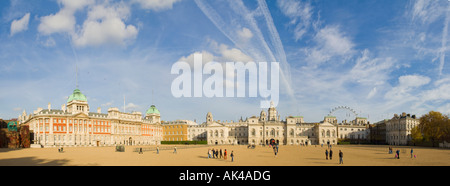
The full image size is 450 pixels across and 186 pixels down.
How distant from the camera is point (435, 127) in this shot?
299 ft

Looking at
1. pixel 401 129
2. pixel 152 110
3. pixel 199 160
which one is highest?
pixel 152 110

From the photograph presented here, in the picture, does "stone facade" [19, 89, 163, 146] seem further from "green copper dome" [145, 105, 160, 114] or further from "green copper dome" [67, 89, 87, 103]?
"green copper dome" [145, 105, 160, 114]

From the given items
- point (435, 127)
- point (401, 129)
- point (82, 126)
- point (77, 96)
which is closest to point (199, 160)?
point (82, 126)

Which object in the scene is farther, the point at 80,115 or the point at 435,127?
the point at 80,115

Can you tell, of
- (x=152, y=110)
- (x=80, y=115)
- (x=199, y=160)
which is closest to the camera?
(x=199, y=160)

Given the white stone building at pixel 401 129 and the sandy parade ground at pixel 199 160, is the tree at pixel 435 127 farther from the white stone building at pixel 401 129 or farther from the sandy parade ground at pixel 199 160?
the sandy parade ground at pixel 199 160

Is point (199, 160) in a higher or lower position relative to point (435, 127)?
lower

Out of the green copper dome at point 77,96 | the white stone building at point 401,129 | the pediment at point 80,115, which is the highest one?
the green copper dome at point 77,96

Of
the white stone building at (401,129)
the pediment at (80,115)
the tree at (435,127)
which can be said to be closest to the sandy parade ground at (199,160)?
the pediment at (80,115)

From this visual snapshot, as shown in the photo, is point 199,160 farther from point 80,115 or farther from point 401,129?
point 401,129

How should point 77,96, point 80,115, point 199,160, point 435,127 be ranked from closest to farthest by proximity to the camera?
1. point 199,160
2. point 435,127
3. point 80,115
4. point 77,96

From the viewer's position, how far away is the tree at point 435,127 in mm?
89500
